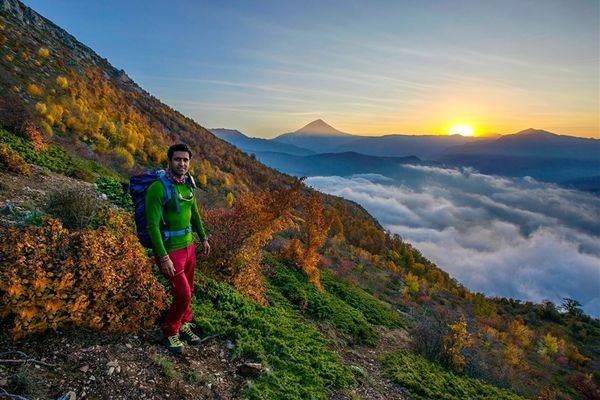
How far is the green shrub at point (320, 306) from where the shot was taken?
10.5 m

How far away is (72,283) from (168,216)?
131 centimetres

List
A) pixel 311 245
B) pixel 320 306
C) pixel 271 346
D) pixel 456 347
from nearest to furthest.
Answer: pixel 271 346, pixel 456 347, pixel 320 306, pixel 311 245

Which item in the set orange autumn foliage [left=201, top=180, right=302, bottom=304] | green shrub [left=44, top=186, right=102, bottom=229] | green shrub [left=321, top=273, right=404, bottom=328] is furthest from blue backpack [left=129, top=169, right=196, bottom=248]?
green shrub [left=321, top=273, right=404, bottom=328]

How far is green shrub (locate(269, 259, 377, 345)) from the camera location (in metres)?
10.5

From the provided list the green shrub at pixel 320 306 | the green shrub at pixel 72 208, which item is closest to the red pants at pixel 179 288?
the green shrub at pixel 72 208

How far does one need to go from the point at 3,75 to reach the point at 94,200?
17.7m

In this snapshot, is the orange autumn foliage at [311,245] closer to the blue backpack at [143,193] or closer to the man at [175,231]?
the man at [175,231]

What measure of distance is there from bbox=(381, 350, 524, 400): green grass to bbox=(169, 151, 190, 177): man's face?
21.2 feet

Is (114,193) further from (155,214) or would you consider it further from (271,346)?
(155,214)

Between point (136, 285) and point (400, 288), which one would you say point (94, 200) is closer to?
point (136, 285)

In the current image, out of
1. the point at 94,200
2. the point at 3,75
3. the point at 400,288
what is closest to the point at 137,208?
the point at 94,200

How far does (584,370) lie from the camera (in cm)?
3091

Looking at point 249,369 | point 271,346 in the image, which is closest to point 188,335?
point 249,369

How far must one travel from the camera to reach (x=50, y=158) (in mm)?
12180
